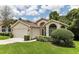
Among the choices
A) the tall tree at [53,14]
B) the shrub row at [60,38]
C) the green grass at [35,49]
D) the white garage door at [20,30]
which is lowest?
the green grass at [35,49]

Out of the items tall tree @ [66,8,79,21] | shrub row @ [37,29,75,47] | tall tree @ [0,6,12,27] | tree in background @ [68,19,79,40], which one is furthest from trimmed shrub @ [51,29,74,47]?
tall tree @ [0,6,12,27]

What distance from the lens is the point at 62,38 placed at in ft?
31.2

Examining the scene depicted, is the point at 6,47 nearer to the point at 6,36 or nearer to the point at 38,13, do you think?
the point at 6,36

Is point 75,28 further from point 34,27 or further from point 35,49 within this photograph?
point 35,49

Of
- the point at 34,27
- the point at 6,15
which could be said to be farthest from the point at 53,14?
the point at 6,15

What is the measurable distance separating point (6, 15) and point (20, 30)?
0.58 m

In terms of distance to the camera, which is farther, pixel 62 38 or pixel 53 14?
pixel 62 38

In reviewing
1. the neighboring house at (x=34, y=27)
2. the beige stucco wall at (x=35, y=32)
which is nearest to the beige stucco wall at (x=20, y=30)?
the neighboring house at (x=34, y=27)

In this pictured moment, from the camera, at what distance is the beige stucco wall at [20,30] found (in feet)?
31.3

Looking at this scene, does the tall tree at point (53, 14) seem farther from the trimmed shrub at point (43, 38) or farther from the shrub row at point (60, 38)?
the trimmed shrub at point (43, 38)

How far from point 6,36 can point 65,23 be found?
5.40ft

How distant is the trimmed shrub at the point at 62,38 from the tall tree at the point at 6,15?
1.27 metres

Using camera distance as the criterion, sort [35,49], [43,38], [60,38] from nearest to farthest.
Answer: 1. [35,49]
2. [43,38]
3. [60,38]

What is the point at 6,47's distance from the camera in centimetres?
929
